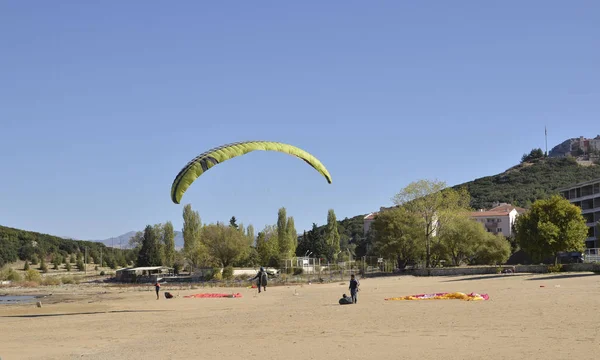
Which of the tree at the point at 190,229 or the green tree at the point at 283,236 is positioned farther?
the tree at the point at 190,229

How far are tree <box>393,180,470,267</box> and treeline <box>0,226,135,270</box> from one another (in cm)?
7095

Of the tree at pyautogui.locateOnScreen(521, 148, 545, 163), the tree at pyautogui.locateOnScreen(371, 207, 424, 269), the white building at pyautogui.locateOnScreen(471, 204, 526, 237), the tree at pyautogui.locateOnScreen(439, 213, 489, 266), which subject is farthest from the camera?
the tree at pyautogui.locateOnScreen(521, 148, 545, 163)

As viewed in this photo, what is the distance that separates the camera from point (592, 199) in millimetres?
79875

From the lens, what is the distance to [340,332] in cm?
1709

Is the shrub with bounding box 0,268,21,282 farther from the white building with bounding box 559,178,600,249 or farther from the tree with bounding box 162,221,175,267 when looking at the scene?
the white building with bounding box 559,178,600,249

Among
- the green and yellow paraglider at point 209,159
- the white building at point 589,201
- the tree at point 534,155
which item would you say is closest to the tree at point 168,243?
Result: the white building at point 589,201

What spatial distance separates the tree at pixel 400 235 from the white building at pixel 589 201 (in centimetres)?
2459

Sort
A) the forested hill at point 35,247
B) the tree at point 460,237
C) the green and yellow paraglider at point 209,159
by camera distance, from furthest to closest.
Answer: the forested hill at point 35,247
the tree at point 460,237
the green and yellow paraglider at point 209,159

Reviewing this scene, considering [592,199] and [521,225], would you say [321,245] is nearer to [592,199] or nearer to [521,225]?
[592,199]

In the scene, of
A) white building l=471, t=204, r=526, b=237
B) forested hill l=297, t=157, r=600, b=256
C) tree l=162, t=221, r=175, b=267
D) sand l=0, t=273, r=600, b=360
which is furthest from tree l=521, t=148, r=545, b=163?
sand l=0, t=273, r=600, b=360

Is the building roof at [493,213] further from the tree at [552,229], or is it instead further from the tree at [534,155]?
the tree at [534,155]

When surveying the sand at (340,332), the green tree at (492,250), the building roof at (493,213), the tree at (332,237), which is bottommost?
the sand at (340,332)

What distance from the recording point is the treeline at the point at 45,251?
11962cm

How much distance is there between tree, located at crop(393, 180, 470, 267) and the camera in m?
64.4
